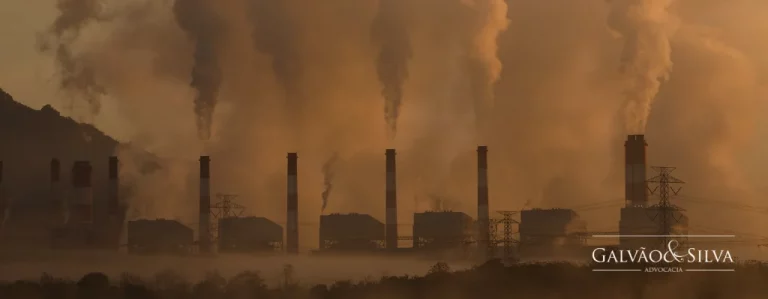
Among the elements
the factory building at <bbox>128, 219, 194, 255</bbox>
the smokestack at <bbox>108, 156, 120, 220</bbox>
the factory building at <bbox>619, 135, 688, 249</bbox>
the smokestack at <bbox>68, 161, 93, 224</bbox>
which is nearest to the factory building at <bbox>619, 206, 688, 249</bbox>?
the factory building at <bbox>619, 135, 688, 249</bbox>

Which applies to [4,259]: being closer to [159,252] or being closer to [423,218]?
[159,252]

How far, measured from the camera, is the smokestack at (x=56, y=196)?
283 feet

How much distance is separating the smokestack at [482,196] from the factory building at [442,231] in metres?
6.40

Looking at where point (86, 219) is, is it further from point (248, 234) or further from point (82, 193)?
point (248, 234)

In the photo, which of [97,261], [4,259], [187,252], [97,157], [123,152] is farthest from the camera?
[97,157]

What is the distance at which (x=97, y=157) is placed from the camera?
10231 centimetres

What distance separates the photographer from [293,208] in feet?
257

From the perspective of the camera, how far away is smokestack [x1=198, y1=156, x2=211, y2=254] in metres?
76.9

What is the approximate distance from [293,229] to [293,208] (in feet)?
5.07

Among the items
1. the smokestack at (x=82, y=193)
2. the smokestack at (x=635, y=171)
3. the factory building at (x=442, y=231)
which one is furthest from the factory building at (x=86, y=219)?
the smokestack at (x=635, y=171)

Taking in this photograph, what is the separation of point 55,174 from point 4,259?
20.7 meters

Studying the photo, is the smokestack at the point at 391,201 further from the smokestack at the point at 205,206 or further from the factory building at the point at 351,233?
the smokestack at the point at 205,206

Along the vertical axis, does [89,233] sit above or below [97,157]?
below

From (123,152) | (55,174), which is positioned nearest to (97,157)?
(123,152)
